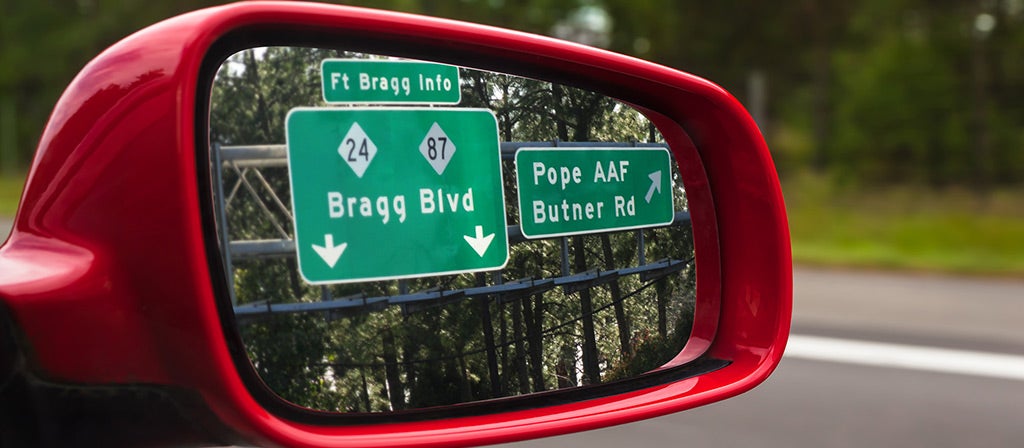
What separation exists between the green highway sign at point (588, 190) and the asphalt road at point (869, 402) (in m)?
1.90

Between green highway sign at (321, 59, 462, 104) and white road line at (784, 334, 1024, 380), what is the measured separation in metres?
5.39

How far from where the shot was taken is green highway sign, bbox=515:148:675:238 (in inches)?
36.1

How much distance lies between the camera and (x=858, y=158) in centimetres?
2445

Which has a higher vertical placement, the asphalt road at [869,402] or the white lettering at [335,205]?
the white lettering at [335,205]

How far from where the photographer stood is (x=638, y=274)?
40.6 inches

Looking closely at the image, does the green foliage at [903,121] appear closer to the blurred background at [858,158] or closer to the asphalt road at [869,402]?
the blurred background at [858,158]

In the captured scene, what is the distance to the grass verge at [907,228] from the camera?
1127cm

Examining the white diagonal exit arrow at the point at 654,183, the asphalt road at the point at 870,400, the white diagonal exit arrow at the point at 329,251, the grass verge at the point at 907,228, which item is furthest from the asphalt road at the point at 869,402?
the grass verge at the point at 907,228

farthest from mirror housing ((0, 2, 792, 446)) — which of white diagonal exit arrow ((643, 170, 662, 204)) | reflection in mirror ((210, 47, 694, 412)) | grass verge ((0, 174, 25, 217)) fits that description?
grass verge ((0, 174, 25, 217))

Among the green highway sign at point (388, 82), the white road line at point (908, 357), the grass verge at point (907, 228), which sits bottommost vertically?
the grass verge at point (907, 228)

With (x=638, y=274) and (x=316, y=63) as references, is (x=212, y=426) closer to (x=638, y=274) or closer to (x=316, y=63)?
Result: (x=316, y=63)

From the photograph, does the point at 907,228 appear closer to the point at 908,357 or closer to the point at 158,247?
the point at 908,357

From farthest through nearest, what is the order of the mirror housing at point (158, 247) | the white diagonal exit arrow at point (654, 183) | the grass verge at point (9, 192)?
the grass verge at point (9, 192) → the white diagonal exit arrow at point (654, 183) → the mirror housing at point (158, 247)

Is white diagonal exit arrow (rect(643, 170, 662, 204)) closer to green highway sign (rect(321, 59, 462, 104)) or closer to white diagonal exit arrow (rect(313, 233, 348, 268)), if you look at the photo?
green highway sign (rect(321, 59, 462, 104))
